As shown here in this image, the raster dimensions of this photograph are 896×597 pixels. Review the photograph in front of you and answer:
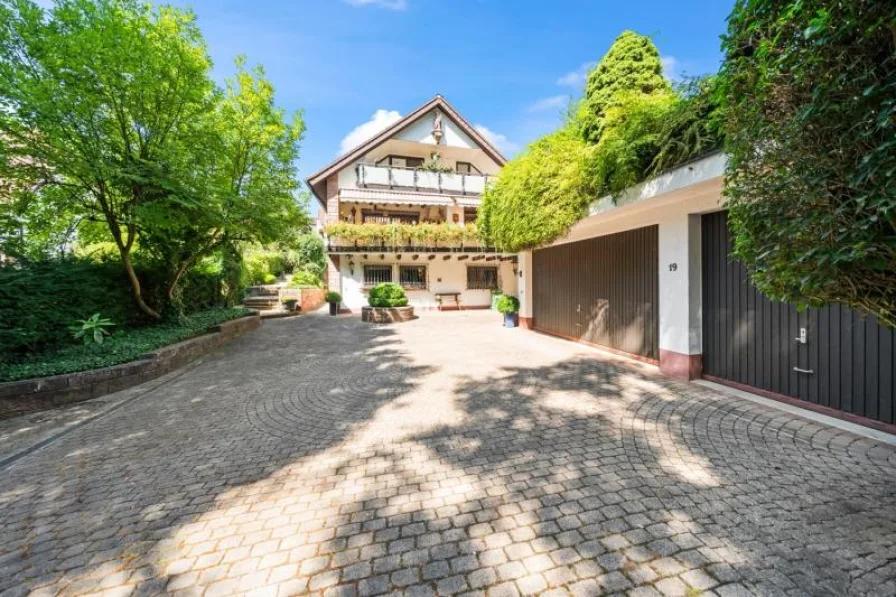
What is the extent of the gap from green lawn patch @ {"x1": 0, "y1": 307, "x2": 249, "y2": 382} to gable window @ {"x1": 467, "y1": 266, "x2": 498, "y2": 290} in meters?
13.1

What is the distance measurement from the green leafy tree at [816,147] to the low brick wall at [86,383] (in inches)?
317

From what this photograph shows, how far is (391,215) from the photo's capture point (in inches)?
736

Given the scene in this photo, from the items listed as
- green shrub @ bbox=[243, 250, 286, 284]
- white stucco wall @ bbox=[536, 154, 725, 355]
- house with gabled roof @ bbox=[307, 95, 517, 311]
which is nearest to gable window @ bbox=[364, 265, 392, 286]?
house with gabled roof @ bbox=[307, 95, 517, 311]

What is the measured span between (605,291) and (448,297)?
11.5 m

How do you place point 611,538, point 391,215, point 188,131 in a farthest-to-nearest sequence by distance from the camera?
point 391,215, point 188,131, point 611,538

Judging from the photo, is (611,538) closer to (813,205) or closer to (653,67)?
(813,205)

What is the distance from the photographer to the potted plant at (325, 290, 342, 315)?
16156mm

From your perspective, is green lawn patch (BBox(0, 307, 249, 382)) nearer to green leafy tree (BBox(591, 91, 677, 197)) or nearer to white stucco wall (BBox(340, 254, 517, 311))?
green leafy tree (BBox(591, 91, 677, 197))

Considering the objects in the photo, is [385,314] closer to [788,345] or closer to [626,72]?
[626,72]

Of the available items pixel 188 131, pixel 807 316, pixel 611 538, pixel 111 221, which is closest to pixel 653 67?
pixel 807 316

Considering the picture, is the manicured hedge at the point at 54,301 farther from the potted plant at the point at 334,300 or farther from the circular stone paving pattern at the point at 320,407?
the potted plant at the point at 334,300

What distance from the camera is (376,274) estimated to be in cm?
1797

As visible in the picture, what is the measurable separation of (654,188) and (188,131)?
28.8 feet

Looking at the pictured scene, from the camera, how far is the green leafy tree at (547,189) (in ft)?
20.7
